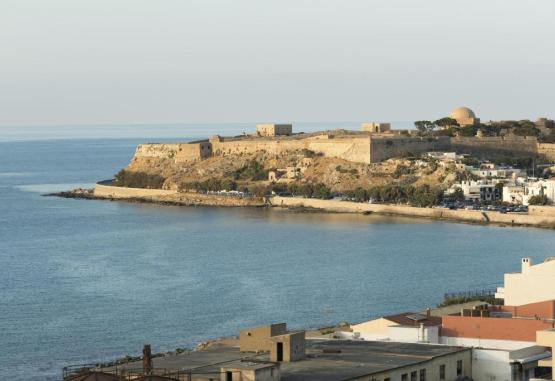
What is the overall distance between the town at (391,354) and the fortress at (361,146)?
1709 inches

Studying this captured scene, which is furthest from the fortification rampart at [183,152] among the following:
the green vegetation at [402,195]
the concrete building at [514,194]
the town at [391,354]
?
the town at [391,354]

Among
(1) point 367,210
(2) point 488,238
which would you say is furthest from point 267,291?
(1) point 367,210

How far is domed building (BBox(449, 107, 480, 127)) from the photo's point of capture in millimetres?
71500

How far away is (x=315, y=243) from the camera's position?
40.5 metres

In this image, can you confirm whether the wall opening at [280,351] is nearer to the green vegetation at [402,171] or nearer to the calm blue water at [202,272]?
the calm blue water at [202,272]

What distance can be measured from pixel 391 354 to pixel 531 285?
5.72 m

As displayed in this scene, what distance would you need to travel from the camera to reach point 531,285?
20.1 m

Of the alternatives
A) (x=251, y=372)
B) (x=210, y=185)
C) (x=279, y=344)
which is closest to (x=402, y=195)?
(x=210, y=185)

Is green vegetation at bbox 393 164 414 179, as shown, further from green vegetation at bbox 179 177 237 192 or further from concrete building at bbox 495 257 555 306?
concrete building at bbox 495 257 555 306

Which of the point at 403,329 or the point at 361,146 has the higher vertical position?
→ the point at 361,146

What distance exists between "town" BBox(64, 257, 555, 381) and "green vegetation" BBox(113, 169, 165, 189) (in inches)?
1908

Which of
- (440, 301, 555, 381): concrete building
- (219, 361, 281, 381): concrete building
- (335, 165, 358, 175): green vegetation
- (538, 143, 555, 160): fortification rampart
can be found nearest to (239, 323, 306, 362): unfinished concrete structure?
(219, 361, 281, 381): concrete building

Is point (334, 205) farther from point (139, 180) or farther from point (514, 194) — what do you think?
point (139, 180)

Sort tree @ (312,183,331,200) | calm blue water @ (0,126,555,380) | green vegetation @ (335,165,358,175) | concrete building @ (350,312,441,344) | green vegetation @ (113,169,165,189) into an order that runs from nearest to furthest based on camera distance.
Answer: concrete building @ (350,312,441,344), calm blue water @ (0,126,555,380), tree @ (312,183,331,200), green vegetation @ (335,165,358,175), green vegetation @ (113,169,165,189)
